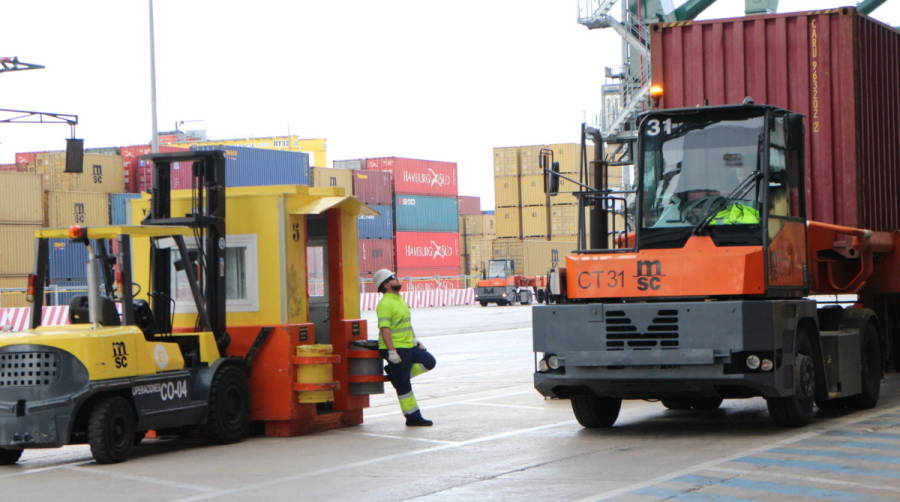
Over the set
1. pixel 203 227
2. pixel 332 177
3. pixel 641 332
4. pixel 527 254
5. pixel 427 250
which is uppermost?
pixel 332 177

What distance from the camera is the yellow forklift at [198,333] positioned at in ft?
34.9

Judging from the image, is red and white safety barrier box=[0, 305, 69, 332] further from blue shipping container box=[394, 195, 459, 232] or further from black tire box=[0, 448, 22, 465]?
blue shipping container box=[394, 195, 459, 232]

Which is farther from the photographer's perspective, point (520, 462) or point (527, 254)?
point (527, 254)

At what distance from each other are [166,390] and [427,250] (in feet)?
207

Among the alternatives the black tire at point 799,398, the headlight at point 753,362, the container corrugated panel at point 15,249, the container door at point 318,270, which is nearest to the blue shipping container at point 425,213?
the container corrugated panel at point 15,249

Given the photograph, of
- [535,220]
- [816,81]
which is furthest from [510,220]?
[816,81]

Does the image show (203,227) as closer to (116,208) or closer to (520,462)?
(520,462)

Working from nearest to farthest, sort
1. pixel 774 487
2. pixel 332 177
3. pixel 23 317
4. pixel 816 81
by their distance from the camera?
pixel 774 487, pixel 816 81, pixel 23 317, pixel 332 177

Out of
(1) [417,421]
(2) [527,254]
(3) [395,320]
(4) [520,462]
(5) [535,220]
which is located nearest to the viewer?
(4) [520,462]

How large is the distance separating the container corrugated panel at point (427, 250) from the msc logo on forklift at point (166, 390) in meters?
59.7

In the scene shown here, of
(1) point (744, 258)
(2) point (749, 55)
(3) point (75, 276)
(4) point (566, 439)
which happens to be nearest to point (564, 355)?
(4) point (566, 439)

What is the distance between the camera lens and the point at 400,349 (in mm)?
13094

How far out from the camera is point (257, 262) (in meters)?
12.8

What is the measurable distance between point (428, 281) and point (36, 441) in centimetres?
6264
